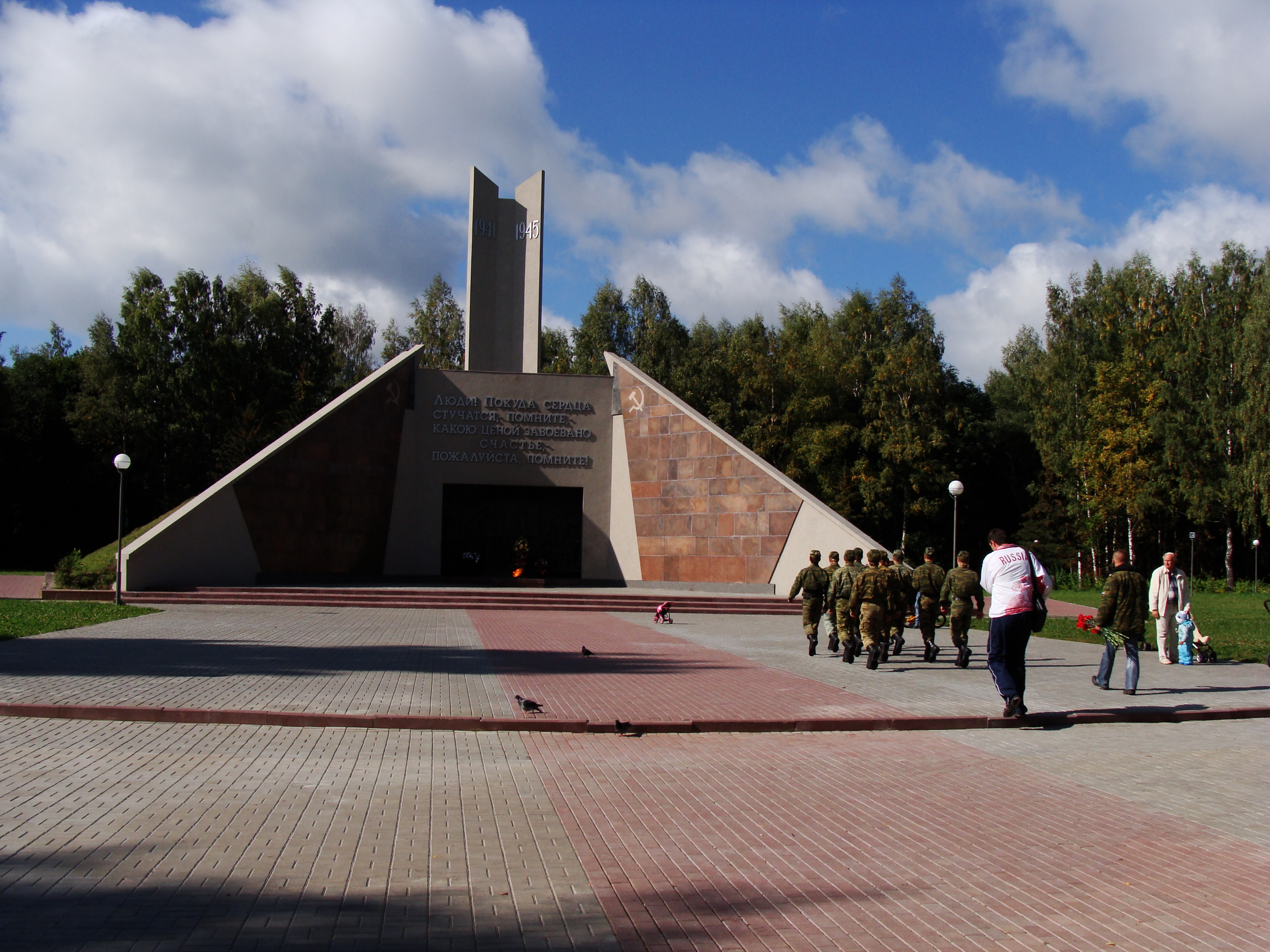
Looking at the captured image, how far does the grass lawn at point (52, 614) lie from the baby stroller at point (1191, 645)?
15.8 meters

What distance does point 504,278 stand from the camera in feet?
96.3

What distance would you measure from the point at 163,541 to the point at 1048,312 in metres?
36.1

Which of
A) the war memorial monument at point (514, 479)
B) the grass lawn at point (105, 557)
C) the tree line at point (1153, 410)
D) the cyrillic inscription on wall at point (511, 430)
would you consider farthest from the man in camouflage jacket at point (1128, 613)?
the tree line at point (1153, 410)

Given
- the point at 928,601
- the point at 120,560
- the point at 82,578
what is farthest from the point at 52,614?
the point at 928,601

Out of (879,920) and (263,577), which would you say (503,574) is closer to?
(263,577)

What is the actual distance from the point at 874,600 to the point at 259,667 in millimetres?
7132

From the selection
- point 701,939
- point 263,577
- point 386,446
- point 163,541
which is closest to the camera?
point 701,939

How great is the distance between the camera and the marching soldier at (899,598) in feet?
39.0

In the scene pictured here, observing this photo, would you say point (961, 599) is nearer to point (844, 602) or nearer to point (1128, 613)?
point (844, 602)

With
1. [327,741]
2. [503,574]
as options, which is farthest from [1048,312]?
[327,741]

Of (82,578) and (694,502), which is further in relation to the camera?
(694,502)

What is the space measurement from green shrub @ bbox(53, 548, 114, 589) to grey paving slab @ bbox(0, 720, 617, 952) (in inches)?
628

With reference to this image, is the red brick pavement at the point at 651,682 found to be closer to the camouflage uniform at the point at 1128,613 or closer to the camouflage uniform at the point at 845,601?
the camouflage uniform at the point at 845,601

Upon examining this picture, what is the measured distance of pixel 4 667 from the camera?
1000 centimetres
